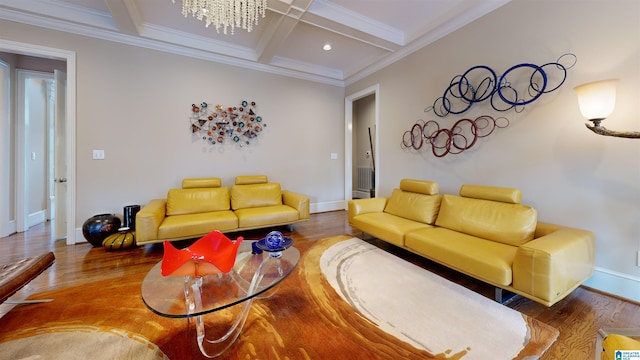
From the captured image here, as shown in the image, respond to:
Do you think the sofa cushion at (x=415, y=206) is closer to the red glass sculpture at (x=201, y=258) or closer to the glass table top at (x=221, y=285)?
the glass table top at (x=221, y=285)

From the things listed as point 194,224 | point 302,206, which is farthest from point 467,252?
point 194,224

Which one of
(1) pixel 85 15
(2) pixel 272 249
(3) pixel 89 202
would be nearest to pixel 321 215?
(2) pixel 272 249

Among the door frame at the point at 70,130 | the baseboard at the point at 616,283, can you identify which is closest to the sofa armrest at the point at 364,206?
the baseboard at the point at 616,283

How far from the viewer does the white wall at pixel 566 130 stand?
183 centimetres

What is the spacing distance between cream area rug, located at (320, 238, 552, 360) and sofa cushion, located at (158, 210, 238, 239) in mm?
1405

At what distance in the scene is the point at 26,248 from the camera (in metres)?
2.81

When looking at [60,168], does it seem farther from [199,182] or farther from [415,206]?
[415,206]

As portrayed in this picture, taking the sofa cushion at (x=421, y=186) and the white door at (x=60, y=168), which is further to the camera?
the white door at (x=60, y=168)

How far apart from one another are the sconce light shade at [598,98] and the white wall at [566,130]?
37 cm

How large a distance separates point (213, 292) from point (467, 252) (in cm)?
188

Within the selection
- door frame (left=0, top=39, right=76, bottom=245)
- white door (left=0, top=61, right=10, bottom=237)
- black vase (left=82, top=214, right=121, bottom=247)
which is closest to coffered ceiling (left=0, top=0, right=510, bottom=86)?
door frame (left=0, top=39, right=76, bottom=245)

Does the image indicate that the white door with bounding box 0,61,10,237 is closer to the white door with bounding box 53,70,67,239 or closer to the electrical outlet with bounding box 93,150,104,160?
the white door with bounding box 53,70,67,239

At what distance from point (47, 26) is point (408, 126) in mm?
4756

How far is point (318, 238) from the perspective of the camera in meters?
3.27
